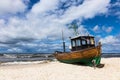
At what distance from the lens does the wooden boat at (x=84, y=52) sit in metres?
22.9

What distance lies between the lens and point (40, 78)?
51.8 feet

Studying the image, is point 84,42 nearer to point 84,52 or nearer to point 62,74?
point 84,52

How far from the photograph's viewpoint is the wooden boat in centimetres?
2289

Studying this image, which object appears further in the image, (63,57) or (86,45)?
(63,57)

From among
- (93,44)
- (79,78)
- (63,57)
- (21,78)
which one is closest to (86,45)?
(93,44)

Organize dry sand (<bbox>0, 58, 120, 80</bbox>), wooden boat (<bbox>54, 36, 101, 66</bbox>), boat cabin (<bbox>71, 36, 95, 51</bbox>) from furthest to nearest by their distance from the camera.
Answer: boat cabin (<bbox>71, 36, 95, 51</bbox>) < wooden boat (<bbox>54, 36, 101, 66</bbox>) < dry sand (<bbox>0, 58, 120, 80</bbox>)

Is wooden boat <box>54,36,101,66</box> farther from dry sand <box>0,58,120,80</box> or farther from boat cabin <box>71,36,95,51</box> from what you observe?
dry sand <box>0,58,120,80</box>

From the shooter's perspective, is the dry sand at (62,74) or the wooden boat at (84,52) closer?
the dry sand at (62,74)

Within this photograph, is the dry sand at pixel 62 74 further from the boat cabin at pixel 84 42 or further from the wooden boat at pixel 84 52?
the boat cabin at pixel 84 42

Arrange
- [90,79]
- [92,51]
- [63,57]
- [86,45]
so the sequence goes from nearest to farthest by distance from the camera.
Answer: [90,79], [92,51], [86,45], [63,57]

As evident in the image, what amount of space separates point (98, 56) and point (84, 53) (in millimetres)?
1557

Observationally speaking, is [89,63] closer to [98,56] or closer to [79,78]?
[98,56]

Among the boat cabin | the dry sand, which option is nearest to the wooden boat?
the boat cabin

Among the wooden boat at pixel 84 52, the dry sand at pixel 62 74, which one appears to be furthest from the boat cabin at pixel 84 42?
the dry sand at pixel 62 74
